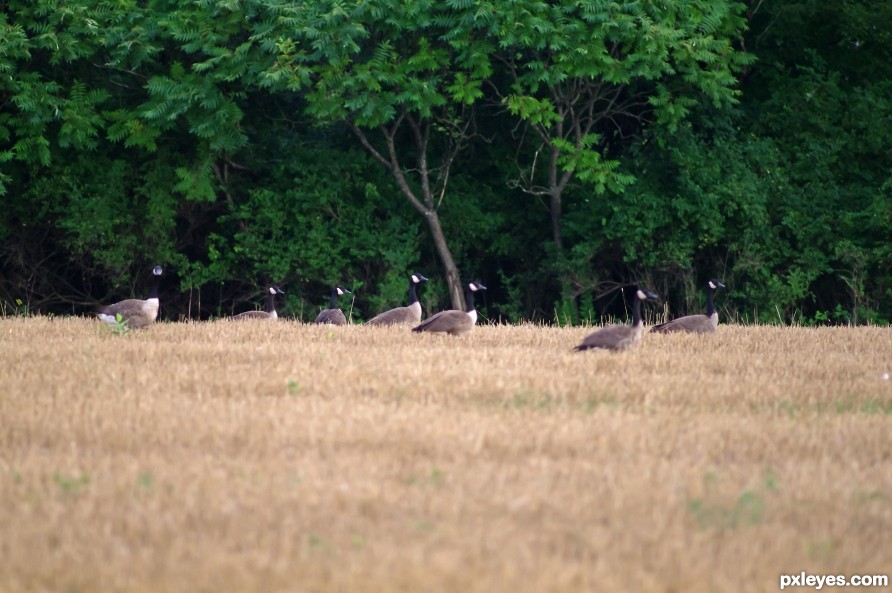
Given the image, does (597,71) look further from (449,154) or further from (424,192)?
(424,192)

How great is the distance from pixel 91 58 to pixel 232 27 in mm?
4272

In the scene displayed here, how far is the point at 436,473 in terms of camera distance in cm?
765

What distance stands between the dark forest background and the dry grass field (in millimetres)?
13199

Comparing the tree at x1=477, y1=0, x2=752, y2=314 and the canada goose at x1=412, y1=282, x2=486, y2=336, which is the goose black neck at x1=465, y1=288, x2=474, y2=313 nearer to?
the canada goose at x1=412, y1=282, x2=486, y2=336

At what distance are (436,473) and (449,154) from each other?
73.2 feet

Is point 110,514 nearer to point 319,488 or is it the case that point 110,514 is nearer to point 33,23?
point 319,488

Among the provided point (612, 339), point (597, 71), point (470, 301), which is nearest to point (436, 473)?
point (612, 339)

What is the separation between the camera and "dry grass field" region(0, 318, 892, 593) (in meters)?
6.00

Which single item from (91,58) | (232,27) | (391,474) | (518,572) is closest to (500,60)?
(232,27)

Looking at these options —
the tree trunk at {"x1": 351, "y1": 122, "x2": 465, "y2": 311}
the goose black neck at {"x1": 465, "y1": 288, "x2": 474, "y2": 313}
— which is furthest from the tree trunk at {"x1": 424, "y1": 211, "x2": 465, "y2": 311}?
the goose black neck at {"x1": 465, "y1": 288, "x2": 474, "y2": 313}

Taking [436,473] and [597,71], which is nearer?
[436,473]

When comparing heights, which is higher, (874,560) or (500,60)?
(500,60)

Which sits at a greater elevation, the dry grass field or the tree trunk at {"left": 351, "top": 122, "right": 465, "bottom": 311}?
the tree trunk at {"left": 351, "top": 122, "right": 465, "bottom": 311}

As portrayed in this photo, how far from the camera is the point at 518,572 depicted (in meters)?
5.92
